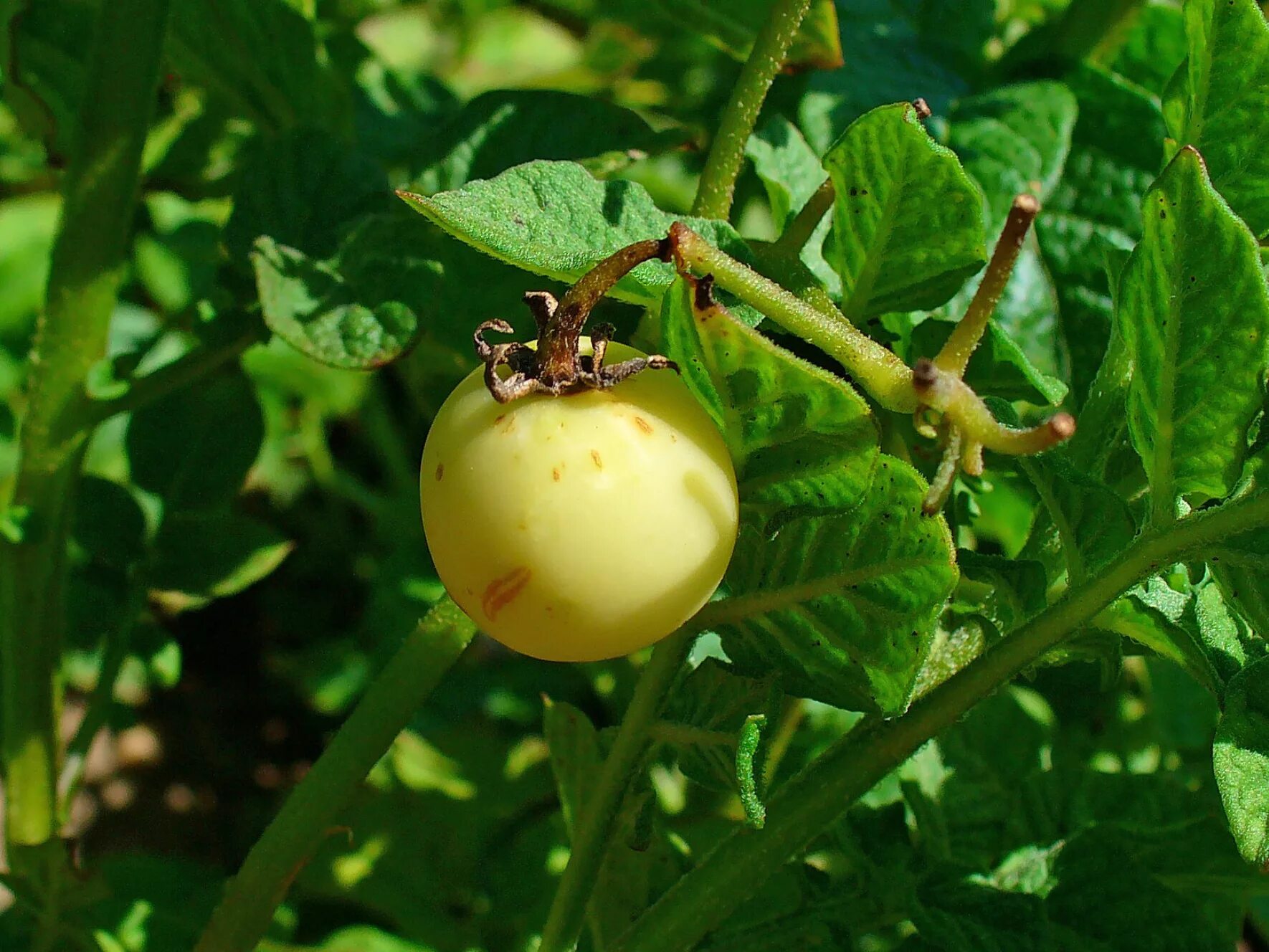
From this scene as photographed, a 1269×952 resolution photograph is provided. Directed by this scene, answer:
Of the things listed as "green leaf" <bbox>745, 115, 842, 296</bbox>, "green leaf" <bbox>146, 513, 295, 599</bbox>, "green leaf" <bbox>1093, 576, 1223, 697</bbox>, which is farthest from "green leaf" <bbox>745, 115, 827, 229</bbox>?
"green leaf" <bbox>146, 513, 295, 599</bbox>

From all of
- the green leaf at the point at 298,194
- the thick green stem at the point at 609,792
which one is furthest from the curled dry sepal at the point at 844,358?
the green leaf at the point at 298,194

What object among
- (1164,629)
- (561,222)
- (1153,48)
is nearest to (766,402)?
(561,222)

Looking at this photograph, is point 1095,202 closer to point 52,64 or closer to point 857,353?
point 857,353

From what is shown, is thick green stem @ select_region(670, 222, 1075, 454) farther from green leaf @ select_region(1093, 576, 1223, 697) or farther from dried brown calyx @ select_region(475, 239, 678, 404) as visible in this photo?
green leaf @ select_region(1093, 576, 1223, 697)

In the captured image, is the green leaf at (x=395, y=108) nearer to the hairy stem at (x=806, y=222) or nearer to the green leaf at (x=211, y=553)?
the green leaf at (x=211, y=553)

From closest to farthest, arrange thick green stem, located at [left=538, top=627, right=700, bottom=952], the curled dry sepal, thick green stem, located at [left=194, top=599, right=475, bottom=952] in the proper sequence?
1. the curled dry sepal
2. thick green stem, located at [left=538, top=627, right=700, bottom=952]
3. thick green stem, located at [left=194, top=599, right=475, bottom=952]

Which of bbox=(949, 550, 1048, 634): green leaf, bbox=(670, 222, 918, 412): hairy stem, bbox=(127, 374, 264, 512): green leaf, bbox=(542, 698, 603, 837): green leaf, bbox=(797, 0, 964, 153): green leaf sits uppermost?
bbox=(670, 222, 918, 412): hairy stem

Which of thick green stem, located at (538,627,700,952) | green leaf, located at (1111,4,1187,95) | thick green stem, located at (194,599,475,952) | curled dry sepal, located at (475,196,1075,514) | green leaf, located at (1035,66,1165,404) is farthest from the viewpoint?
green leaf, located at (1111,4,1187,95)
